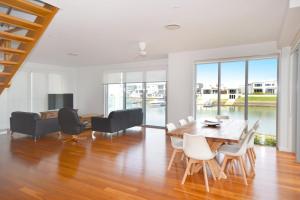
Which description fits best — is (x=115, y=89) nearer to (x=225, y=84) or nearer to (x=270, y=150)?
(x=225, y=84)

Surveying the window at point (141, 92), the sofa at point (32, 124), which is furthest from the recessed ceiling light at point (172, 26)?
the sofa at point (32, 124)

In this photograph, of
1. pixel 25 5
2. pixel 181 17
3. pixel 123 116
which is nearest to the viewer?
pixel 25 5

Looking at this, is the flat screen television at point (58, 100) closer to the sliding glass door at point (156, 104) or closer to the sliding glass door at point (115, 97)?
the sliding glass door at point (115, 97)

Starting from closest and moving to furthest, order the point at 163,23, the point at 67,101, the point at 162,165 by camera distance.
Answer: the point at 163,23
the point at 162,165
the point at 67,101

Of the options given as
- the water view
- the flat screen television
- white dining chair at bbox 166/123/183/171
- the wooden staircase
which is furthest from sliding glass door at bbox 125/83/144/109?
the wooden staircase

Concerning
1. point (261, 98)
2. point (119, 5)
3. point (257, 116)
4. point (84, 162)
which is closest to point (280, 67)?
point (261, 98)

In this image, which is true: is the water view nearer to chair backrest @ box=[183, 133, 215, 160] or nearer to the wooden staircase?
chair backrest @ box=[183, 133, 215, 160]

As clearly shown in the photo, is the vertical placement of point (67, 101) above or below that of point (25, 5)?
below

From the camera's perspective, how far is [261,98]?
521 centimetres

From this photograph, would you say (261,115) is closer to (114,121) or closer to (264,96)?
(264,96)

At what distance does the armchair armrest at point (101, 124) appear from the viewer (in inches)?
229

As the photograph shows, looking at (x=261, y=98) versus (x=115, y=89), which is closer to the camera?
(x=261, y=98)

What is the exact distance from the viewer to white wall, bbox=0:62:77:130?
706cm

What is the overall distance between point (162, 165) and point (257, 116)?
3.22m
